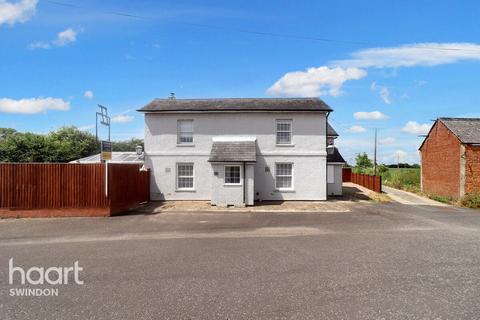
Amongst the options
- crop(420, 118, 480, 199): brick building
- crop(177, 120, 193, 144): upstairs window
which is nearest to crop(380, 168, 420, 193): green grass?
crop(420, 118, 480, 199): brick building

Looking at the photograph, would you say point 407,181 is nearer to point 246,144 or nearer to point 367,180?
point 367,180

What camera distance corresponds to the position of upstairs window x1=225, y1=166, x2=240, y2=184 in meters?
19.5

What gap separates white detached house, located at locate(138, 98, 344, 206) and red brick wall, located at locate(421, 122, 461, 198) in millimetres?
10272

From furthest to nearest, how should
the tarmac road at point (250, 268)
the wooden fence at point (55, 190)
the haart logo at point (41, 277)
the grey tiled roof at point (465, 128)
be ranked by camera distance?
the grey tiled roof at point (465, 128)
the wooden fence at point (55, 190)
the haart logo at point (41, 277)
the tarmac road at point (250, 268)

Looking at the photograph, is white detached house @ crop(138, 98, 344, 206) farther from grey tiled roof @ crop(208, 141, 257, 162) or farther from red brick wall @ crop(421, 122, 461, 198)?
red brick wall @ crop(421, 122, 461, 198)

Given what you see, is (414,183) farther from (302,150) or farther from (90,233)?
(90,233)

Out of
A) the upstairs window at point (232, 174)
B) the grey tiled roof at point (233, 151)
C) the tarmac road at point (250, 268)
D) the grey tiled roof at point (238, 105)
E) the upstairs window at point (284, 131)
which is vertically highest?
the grey tiled roof at point (238, 105)

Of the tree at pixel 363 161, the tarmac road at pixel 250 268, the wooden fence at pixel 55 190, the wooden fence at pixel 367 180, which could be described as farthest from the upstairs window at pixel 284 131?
the tree at pixel 363 161

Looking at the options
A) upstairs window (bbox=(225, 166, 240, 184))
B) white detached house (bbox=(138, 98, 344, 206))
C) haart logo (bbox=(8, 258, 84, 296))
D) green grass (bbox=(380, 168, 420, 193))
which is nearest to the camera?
haart logo (bbox=(8, 258, 84, 296))

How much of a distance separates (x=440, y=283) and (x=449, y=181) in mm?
21626

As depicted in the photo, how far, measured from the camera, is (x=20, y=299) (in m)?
5.64

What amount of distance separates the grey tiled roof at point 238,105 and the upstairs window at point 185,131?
91cm

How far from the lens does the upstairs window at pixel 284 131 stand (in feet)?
70.5

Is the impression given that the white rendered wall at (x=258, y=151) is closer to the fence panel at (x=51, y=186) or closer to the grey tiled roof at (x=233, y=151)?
the grey tiled roof at (x=233, y=151)
